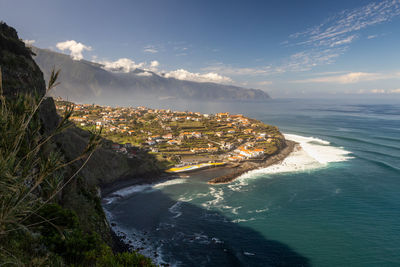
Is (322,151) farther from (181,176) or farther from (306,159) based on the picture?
(181,176)

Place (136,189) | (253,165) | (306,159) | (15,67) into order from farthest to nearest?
(306,159) → (253,165) → (136,189) → (15,67)

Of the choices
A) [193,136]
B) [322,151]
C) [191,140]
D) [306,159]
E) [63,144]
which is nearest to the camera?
[63,144]

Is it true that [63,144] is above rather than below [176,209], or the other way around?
above

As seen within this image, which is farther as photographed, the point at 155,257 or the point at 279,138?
the point at 279,138

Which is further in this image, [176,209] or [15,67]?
[176,209]

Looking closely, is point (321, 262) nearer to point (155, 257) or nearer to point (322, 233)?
point (322, 233)

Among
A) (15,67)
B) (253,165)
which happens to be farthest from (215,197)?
(15,67)

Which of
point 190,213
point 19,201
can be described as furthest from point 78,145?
point 19,201
